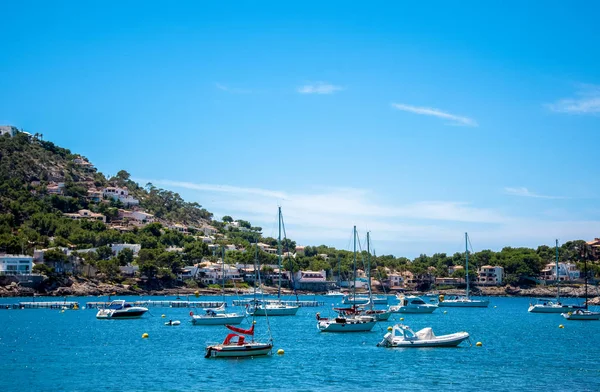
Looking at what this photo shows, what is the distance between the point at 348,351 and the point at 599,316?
5637 cm

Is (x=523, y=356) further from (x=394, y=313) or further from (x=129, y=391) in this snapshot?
(x=394, y=313)

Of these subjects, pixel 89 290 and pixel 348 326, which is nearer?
pixel 348 326

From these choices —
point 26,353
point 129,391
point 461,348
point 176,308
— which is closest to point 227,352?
point 129,391

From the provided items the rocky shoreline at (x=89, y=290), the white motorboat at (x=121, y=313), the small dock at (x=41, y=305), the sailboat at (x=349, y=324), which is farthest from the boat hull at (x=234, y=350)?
the rocky shoreline at (x=89, y=290)

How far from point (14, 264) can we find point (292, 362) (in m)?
112

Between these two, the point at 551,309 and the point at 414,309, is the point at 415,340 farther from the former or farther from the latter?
the point at 551,309

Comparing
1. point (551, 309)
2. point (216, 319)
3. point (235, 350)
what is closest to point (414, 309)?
point (551, 309)

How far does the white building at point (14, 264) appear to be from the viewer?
478 ft

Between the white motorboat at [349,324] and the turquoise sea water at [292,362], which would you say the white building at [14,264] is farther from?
the white motorboat at [349,324]

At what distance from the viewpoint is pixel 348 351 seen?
190 ft

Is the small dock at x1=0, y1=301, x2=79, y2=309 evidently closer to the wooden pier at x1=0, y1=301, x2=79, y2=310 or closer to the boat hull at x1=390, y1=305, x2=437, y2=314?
the wooden pier at x1=0, y1=301, x2=79, y2=310

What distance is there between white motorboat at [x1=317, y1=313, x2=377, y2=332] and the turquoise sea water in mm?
977

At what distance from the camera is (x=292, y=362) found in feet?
168

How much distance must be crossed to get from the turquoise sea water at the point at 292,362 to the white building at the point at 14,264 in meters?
69.5
